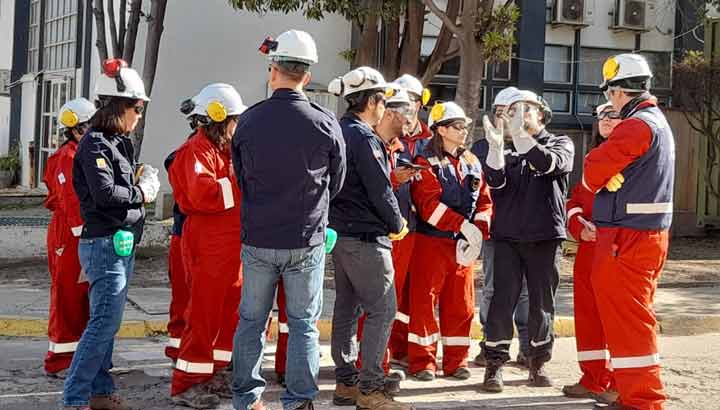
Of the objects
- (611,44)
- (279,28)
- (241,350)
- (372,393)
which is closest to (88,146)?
(241,350)

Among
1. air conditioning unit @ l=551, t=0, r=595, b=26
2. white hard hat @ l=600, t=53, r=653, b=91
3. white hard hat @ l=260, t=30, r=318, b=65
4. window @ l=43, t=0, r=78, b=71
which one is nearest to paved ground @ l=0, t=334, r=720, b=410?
white hard hat @ l=600, t=53, r=653, b=91

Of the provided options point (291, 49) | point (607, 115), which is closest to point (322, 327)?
point (607, 115)

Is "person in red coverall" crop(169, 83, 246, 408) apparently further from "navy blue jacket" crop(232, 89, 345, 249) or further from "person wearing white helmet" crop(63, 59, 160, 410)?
"navy blue jacket" crop(232, 89, 345, 249)

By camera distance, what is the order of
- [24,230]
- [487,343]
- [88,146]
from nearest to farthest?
[88,146], [487,343], [24,230]

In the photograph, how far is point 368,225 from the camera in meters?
6.17

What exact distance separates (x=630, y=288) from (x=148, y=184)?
10.2ft

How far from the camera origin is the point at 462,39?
11641mm

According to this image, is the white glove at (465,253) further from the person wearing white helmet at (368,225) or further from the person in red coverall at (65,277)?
the person in red coverall at (65,277)

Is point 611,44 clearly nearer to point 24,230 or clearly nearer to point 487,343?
point 24,230

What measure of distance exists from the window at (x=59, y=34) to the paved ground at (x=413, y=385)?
12775 millimetres

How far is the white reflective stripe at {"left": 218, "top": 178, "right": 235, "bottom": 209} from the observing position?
6184 millimetres

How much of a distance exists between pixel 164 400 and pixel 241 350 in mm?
1311

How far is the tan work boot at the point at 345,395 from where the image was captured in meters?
6.47

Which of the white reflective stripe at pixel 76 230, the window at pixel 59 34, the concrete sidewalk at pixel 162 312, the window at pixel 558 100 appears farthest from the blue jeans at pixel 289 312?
the window at pixel 59 34
